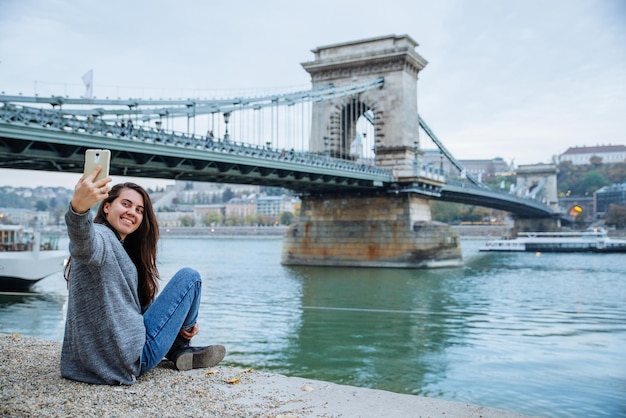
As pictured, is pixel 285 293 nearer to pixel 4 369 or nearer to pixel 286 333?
pixel 286 333

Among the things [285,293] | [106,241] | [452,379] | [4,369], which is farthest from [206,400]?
[285,293]

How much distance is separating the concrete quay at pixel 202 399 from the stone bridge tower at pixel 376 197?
78.8 feet

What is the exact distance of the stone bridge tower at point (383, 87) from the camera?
3050 cm

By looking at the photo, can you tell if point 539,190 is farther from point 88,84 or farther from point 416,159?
point 88,84

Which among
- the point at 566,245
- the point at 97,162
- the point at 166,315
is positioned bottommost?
the point at 566,245

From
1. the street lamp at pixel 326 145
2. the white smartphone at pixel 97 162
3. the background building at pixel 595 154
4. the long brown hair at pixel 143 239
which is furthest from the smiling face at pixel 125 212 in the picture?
the background building at pixel 595 154

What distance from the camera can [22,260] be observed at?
16.4m

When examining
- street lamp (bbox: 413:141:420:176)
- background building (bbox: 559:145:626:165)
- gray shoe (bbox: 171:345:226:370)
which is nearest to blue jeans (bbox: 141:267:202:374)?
gray shoe (bbox: 171:345:226:370)

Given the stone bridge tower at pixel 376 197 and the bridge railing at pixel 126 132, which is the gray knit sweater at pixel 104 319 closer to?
the bridge railing at pixel 126 132

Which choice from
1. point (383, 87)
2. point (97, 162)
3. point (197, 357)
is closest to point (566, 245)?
point (383, 87)

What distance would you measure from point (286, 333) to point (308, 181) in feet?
47.4

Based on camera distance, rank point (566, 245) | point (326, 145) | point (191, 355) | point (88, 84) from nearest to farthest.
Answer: point (191, 355) → point (88, 84) → point (326, 145) → point (566, 245)

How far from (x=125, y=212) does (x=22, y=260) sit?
48.6ft

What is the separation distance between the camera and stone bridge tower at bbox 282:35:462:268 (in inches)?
1103
